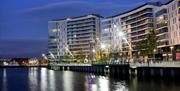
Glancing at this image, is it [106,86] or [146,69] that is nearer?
[106,86]

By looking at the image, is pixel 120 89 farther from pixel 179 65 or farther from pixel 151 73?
pixel 151 73

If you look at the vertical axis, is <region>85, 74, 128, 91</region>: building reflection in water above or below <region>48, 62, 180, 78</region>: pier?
below

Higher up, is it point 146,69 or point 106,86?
point 146,69

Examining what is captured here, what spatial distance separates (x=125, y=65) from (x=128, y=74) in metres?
→ 3.52

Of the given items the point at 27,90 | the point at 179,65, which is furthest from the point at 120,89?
the point at 27,90

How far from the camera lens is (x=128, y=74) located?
139 m

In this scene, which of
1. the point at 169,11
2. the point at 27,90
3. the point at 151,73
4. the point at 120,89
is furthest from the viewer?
the point at 169,11

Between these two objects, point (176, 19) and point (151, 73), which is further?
point (176, 19)

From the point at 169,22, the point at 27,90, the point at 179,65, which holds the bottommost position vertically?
the point at 27,90

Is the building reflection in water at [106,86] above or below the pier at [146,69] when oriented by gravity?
below

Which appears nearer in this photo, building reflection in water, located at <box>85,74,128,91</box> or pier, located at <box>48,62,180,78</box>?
building reflection in water, located at <box>85,74,128,91</box>

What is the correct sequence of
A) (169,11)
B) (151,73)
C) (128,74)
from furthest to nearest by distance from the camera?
(169,11), (128,74), (151,73)

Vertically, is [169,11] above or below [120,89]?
above

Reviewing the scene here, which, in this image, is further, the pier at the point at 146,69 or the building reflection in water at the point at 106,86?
the pier at the point at 146,69
